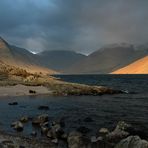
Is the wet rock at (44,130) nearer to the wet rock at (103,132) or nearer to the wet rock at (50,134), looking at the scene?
the wet rock at (50,134)

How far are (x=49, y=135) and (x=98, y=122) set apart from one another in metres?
10.4

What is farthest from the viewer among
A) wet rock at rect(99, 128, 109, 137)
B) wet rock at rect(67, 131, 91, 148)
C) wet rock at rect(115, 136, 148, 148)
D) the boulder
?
wet rock at rect(99, 128, 109, 137)

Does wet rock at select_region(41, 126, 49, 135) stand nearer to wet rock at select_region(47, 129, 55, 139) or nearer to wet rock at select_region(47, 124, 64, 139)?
wet rock at select_region(47, 124, 64, 139)

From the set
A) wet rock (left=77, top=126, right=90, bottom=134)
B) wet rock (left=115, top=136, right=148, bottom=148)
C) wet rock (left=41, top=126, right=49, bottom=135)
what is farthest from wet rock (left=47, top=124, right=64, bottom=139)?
wet rock (left=115, top=136, right=148, bottom=148)

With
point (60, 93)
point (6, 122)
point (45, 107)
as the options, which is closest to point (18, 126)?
point (6, 122)

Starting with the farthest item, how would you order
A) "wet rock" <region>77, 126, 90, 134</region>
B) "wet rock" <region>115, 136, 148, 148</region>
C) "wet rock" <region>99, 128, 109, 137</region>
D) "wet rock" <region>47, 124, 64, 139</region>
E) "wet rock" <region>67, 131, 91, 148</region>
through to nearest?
"wet rock" <region>77, 126, 90, 134</region> < "wet rock" <region>99, 128, 109, 137</region> < "wet rock" <region>47, 124, 64, 139</region> < "wet rock" <region>67, 131, 91, 148</region> < "wet rock" <region>115, 136, 148, 148</region>

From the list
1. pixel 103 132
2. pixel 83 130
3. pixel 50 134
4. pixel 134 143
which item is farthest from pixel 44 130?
pixel 134 143

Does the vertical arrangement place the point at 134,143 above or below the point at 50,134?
above

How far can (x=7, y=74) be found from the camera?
11106cm

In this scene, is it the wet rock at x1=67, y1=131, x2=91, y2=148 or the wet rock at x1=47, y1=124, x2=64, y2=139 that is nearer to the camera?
→ the wet rock at x1=67, y1=131, x2=91, y2=148

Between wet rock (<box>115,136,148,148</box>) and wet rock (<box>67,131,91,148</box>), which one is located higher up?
wet rock (<box>115,136,148,148</box>)

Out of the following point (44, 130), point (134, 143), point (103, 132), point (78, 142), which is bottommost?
point (78, 142)

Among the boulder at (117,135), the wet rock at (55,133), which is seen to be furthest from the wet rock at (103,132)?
the wet rock at (55,133)

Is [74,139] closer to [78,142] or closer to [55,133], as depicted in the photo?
[78,142]
